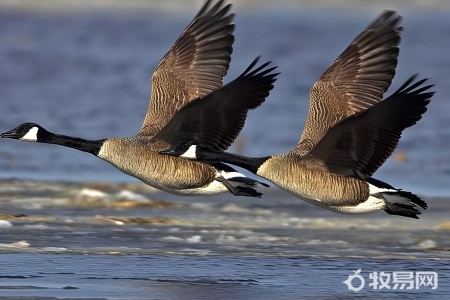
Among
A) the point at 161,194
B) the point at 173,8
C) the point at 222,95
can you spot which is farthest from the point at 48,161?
the point at 173,8

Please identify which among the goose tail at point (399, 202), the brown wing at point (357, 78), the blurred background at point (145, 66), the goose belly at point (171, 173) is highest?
the blurred background at point (145, 66)

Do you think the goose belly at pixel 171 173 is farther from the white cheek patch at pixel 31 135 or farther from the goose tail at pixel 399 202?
the goose tail at pixel 399 202

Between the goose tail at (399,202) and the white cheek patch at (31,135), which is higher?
the white cheek patch at (31,135)

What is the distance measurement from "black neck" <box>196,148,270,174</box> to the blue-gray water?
2.55 ft

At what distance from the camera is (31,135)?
1296 cm

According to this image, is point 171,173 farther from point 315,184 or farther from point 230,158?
point 315,184

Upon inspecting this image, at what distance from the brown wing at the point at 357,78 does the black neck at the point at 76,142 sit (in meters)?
1.90

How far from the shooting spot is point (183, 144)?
11805 millimetres

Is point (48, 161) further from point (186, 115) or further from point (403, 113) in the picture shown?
point (403, 113)

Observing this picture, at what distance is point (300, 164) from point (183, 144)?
3.44ft

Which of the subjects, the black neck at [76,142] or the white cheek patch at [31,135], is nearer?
the black neck at [76,142]

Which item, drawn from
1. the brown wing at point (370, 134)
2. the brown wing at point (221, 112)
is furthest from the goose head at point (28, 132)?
the brown wing at point (370, 134)

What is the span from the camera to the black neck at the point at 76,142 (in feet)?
41.1

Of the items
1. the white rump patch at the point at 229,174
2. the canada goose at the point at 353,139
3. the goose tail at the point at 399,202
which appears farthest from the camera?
the white rump patch at the point at 229,174
